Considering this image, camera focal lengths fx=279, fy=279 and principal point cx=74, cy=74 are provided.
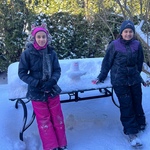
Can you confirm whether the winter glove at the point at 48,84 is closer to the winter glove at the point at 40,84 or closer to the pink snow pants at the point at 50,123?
the winter glove at the point at 40,84

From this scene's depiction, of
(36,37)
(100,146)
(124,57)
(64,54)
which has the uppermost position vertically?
(36,37)

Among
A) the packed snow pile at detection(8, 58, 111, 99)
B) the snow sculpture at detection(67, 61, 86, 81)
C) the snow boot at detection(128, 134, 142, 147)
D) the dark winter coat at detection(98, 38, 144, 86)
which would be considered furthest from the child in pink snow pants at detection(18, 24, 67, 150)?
the snow boot at detection(128, 134, 142, 147)

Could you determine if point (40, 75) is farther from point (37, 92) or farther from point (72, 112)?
point (72, 112)

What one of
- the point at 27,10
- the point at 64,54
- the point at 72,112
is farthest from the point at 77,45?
the point at 72,112

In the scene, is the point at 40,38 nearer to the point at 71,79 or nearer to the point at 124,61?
the point at 71,79

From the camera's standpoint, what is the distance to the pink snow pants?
2.96 metres

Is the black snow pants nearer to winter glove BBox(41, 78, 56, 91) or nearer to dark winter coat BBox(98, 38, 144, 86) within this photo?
dark winter coat BBox(98, 38, 144, 86)

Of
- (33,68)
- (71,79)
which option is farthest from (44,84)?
(71,79)

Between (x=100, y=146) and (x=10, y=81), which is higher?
(x=10, y=81)

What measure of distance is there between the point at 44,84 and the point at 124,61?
92cm

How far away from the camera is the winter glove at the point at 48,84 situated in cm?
287

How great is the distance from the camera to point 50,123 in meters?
3.00

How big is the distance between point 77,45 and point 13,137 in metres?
3.86

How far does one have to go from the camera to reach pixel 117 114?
12.6 ft
